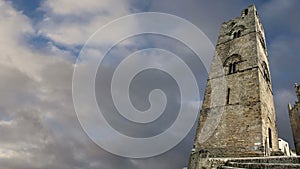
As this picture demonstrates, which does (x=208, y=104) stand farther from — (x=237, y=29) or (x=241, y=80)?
(x=237, y=29)

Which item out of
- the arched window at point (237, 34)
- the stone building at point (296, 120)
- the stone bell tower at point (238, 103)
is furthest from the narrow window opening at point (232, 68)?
the stone building at point (296, 120)

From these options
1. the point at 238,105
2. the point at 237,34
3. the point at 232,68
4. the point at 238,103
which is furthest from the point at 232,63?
the point at 238,105

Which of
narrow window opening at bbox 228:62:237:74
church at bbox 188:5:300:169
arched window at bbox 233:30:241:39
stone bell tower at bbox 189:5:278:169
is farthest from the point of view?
arched window at bbox 233:30:241:39

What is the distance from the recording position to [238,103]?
1546 centimetres

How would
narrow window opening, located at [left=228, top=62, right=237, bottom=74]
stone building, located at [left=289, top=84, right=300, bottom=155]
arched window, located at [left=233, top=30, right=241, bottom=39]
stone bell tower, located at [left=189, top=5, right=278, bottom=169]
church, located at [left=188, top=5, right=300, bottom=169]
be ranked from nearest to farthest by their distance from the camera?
church, located at [left=188, top=5, right=300, bottom=169]
stone bell tower, located at [left=189, top=5, right=278, bottom=169]
narrow window opening, located at [left=228, top=62, right=237, bottom=74]
arched window, located at [left=233, top=30, right=241, bottom=39]
stone building, located at [left=289, top=84, right=300, bottom=155]

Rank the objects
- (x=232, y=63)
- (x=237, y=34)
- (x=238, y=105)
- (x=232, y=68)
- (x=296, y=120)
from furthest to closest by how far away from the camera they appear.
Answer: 1. (x=296, y=120)
2. (x=237, y=34)
3. (x=232, y=63)
4. (x=232, y=68)
5. (x=238, y=105)

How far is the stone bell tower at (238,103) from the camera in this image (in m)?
13.8

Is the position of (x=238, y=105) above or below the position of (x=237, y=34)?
below

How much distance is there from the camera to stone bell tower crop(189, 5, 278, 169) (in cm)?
1378

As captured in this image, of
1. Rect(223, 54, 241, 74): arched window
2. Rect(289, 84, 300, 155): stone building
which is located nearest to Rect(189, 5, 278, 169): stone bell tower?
Rect(223, 54, 241, 74): arched window

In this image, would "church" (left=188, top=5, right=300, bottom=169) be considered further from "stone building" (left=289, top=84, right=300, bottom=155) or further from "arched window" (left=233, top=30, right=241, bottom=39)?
"stone building" (left=289, top=84, right=300, bottom=155)

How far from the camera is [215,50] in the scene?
66.3 ft

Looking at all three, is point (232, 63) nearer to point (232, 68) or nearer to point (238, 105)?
point (232, 68)

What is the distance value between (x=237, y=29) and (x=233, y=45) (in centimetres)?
192
